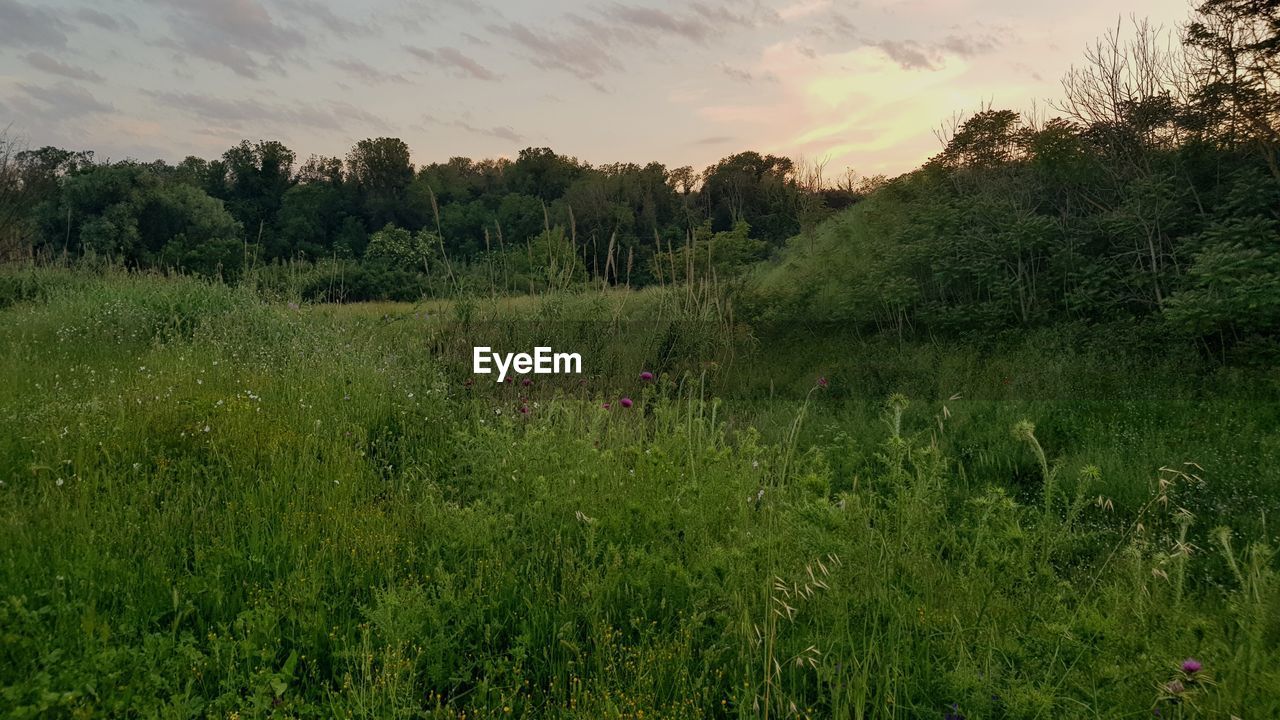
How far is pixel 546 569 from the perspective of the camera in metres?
3.12

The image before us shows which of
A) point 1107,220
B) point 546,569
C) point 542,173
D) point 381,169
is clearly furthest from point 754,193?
point 546,569

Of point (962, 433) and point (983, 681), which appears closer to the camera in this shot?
point (983, 681)

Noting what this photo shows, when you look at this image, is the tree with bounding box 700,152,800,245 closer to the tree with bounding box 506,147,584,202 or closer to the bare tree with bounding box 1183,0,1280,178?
the tree with bounding box 506,147,584,202

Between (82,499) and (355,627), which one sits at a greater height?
(82,499)

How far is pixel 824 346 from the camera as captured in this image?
45.6 ft

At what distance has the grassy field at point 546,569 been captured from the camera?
7.52 feet

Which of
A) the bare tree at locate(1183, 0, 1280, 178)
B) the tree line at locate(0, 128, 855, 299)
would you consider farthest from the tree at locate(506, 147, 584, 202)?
the bare tree at locate(1183, 0, 1280, 178)

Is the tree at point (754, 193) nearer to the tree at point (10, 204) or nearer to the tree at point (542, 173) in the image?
the tree at point (542, 173)

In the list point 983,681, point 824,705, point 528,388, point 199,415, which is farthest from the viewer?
point 528,388

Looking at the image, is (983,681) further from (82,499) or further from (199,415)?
(199,415)

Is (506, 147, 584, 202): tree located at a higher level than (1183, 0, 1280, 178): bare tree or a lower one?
higher

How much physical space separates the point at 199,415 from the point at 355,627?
276cm

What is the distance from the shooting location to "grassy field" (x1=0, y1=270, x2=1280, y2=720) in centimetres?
229

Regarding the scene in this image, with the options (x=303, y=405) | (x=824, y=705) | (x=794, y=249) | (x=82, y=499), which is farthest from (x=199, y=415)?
(x=794, y=249)
